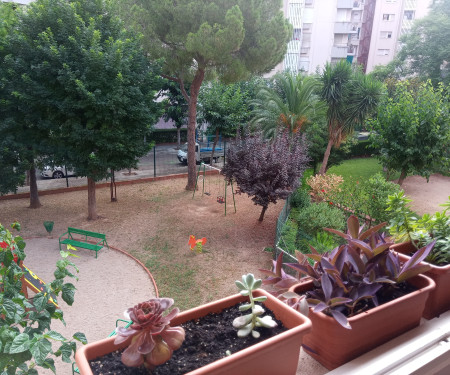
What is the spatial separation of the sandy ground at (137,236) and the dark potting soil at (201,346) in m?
→ 4.22

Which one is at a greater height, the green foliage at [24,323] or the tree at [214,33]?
the tree at [214,33]

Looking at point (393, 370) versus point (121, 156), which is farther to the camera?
point (121, 156)

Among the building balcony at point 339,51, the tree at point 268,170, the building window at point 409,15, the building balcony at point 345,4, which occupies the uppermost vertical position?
the building balcony at point 345,4

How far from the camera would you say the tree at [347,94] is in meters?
10.8

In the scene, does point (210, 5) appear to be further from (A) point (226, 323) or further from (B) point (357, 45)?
(B) point (357, 45)

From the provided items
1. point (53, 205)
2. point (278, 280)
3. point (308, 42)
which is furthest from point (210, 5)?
point (308, 42)

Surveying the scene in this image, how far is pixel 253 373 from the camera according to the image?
892 mm

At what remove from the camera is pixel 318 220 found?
24.7 feet

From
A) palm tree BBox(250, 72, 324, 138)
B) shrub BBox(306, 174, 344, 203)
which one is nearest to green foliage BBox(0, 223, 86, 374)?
shrub BBox(306, 174, 344, 203)

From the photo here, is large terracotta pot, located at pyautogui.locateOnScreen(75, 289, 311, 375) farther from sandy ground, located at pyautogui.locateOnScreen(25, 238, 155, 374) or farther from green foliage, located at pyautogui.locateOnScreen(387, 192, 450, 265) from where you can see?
sandy ground, located at pyautogui.locateOnScreen(25, 238, 155, 374)

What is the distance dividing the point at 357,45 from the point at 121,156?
1014 inches

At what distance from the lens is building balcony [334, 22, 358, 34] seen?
2698cm

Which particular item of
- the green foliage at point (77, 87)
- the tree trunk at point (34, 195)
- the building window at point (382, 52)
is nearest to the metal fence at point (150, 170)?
the tree trunk at point (34, 195)

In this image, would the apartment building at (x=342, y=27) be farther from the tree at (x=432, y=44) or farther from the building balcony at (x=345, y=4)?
the tree at (x=432, y=44)
